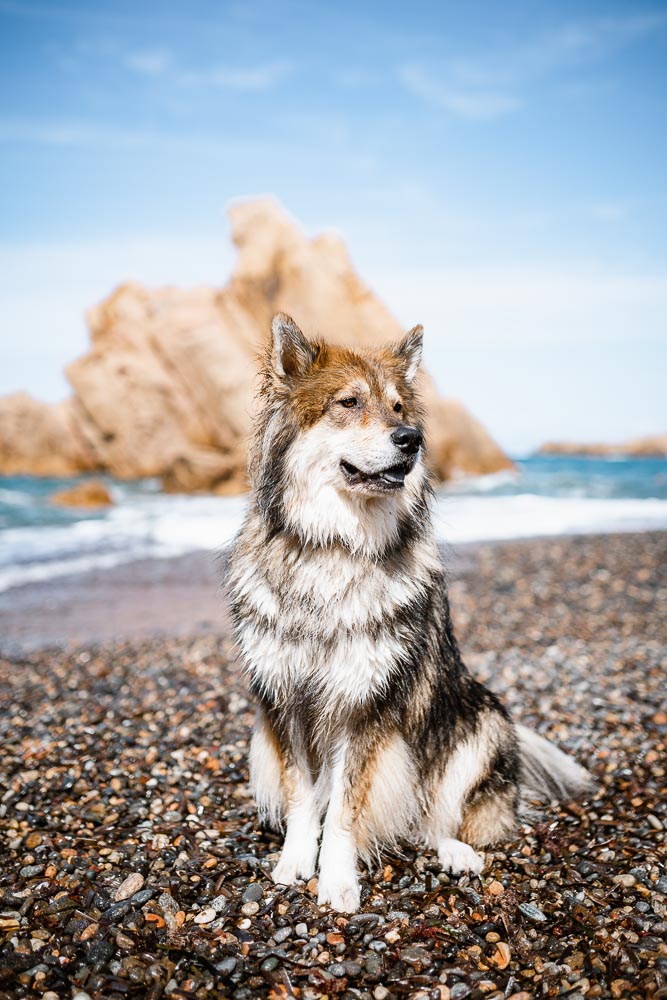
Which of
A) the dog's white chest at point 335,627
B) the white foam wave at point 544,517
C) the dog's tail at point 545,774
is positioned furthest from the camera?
the white foam wave at point 544,517

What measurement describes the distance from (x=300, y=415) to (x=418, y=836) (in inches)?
101

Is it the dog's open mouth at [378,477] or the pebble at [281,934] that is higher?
the dog's open mouth at [378,477]

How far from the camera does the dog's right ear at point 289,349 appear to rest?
3.44 m

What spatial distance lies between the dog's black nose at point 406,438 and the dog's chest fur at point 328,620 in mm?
615

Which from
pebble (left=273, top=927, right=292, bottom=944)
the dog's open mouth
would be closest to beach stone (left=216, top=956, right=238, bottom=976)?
pebble (left=273, top=927, right=292, bottom=944)

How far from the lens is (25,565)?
14.5 m

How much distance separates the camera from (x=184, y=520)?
22000mm

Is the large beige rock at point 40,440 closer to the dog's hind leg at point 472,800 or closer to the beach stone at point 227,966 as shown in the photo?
the dog's hind leg at point 472,800

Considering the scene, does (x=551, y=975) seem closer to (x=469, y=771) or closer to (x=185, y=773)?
(x=469, y=771)

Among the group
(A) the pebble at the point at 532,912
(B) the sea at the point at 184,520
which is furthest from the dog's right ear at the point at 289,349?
(B) the sea at the point at 184,520

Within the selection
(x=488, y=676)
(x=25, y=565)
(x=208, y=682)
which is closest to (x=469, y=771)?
(x=488, y=676)

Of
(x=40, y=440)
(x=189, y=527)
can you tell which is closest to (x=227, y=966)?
(x=189, y=527)

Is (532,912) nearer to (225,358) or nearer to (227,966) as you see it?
(227,966)

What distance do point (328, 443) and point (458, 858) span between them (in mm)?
2443
